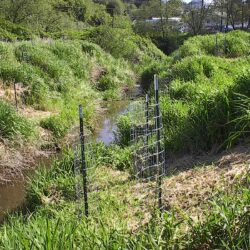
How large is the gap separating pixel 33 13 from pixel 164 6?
1718 cm

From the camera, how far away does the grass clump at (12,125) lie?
9562 millimetres

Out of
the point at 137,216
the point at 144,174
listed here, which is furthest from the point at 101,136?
the point at 137,216

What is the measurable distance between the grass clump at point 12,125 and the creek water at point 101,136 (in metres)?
1.61

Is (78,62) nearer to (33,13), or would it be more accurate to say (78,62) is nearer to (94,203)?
(94,203)

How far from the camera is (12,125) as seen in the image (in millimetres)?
9703

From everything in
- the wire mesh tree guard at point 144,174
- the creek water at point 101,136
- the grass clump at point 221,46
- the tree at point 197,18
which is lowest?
the creek water at point 101,136

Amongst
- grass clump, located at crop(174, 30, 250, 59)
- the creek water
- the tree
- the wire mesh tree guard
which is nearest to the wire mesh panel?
the wire mesh tree guard

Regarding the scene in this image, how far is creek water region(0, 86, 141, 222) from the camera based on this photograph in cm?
746

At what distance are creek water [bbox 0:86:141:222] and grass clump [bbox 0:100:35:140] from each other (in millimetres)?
1612

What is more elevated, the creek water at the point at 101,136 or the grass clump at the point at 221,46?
the grass clump at the point at 221,46

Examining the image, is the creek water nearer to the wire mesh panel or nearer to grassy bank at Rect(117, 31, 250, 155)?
grassy bank at Rect(117, 31, 250, 155)

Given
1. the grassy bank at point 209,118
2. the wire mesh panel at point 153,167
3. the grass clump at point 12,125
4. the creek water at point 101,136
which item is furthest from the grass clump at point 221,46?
the wire mesh panel at point 153,167

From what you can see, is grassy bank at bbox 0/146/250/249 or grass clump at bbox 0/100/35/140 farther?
grass clump at bbox 0/100/35/140

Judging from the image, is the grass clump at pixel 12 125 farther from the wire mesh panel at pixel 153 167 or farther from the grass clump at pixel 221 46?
the grass clump at pixel 221 46
